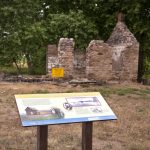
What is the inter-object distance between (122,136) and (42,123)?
283 centimetres

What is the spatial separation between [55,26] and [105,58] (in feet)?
14.1

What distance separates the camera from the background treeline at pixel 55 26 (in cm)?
1875

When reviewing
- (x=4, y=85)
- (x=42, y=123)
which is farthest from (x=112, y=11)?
(x=42, y=123)

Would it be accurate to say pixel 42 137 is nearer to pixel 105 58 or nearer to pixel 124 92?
pixel 124 92

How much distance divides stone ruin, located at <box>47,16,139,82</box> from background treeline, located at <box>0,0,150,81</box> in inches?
86.0

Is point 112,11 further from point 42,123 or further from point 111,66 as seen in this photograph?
point 42,123

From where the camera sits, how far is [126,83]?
16.0 meters

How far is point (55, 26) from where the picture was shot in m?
→ 19.0

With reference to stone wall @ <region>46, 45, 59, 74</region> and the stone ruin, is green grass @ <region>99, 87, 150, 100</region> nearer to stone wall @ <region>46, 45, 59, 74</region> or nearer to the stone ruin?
the stone ruin

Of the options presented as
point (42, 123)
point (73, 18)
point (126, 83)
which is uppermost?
point (73, 18)

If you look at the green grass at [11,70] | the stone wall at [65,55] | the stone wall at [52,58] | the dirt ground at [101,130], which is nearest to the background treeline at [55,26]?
the green grass at [11,70]

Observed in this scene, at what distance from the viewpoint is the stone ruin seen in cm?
1574

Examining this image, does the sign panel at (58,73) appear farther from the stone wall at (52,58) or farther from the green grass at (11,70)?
A: the green grass at (11,70)

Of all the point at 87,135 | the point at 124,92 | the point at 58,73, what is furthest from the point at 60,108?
the point at 58,73
